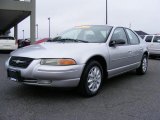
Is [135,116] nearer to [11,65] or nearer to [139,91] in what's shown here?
[139,91]

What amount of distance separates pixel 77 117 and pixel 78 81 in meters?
0.93

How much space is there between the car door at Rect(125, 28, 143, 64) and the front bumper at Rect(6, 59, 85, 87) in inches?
98.2

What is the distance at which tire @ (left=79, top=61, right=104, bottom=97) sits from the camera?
15.9ft

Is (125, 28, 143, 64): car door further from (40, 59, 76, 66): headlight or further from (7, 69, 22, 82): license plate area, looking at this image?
(7, 69, 22, 82): license plate area

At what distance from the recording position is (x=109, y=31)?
19.6 ft

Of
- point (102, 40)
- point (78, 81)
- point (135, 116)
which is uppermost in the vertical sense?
point (102, 40)

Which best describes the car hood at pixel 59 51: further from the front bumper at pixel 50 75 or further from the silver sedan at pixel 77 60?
the front bumper at pixel 50 75

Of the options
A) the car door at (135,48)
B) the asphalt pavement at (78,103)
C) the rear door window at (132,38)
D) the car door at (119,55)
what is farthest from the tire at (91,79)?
the rear door window at (132,38)

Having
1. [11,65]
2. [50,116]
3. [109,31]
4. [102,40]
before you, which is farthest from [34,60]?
[109,31]

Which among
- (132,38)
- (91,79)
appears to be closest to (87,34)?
(91,79)

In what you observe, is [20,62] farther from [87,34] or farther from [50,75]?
[87,34]

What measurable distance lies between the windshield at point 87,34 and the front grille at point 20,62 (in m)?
1.39

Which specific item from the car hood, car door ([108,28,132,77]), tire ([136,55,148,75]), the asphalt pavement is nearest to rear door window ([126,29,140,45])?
car door ([108,28,132,77])

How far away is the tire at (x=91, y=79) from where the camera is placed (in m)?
4.85
